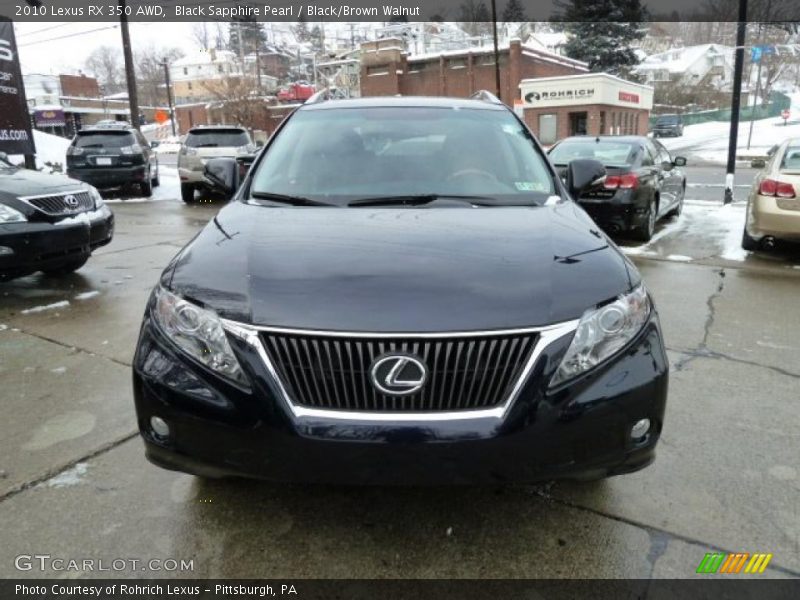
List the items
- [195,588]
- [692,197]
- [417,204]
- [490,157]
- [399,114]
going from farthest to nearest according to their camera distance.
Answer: [692,197], [399,114], [490,157], [417,204], [195,588]

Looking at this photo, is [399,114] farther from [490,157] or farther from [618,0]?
[618,0]

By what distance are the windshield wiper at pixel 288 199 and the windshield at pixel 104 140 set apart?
12632 mm

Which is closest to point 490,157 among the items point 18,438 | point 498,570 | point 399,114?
point 399,114

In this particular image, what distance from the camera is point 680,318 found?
525 centimetres

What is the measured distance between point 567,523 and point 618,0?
52.1m

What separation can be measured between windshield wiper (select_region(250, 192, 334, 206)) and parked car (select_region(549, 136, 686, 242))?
5363 mm

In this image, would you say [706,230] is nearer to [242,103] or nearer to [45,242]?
[45,242]

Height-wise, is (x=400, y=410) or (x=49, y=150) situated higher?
(x=400, y=410)

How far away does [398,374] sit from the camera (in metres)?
1.95

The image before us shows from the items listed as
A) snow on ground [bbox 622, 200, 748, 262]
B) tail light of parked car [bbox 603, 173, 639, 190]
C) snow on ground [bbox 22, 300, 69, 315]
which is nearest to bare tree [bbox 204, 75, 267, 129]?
snow on ground [bbox 622, 200, 748, 262]

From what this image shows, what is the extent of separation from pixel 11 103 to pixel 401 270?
42.4 ft

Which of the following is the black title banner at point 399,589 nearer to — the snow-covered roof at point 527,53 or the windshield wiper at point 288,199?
the windshield wiper at point 288,199

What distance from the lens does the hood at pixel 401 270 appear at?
2.02 metres

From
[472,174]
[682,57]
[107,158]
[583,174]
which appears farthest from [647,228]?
[682,57]
